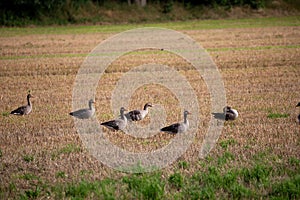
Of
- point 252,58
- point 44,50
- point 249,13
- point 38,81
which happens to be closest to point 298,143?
point 38,81

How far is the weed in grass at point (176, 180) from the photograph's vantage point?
7343 mm

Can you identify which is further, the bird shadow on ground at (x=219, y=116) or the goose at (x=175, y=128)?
the bird shadow on ground at (x=219, y=116)

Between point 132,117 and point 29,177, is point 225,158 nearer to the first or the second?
point 29,177

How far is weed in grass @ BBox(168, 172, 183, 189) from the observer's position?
289 inches

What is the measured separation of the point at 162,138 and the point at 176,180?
8.56 ft

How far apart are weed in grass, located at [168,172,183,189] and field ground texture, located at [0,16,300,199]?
0.05 ft

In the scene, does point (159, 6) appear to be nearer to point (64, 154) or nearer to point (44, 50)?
point (44, 50)

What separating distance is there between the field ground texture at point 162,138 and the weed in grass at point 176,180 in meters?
0.02

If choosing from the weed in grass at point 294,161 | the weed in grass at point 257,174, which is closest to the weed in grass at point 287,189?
the weed in grass at point 257,174

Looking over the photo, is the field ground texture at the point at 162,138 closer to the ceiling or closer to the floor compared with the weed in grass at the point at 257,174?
closer to the floor

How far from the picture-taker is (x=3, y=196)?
7090mm

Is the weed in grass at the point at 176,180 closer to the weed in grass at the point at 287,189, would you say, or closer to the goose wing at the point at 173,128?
the weed in grass at the point at 287,189

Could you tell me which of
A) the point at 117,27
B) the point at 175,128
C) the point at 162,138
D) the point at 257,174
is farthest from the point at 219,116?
the point at 117,27

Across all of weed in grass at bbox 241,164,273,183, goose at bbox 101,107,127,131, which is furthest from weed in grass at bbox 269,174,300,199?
goose at bbox 101,107,127,131
